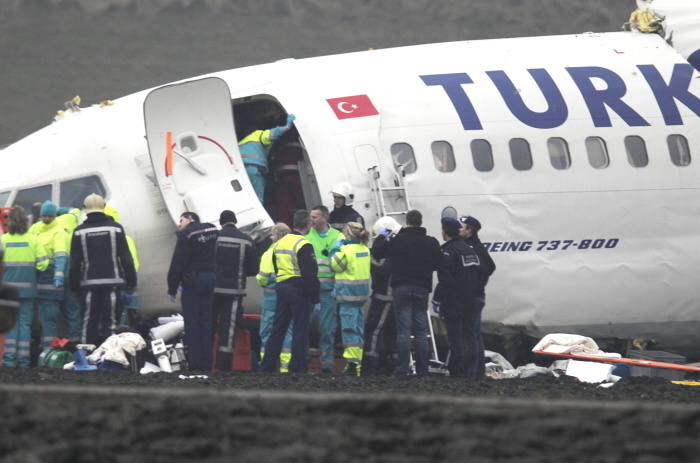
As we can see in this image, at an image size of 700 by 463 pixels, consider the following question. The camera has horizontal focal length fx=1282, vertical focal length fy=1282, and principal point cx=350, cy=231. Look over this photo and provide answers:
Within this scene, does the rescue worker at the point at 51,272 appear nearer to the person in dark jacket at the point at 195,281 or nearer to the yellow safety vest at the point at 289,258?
the person in dark jacket at the point at 195,281

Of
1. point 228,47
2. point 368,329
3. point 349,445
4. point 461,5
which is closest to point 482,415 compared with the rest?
point 349,445

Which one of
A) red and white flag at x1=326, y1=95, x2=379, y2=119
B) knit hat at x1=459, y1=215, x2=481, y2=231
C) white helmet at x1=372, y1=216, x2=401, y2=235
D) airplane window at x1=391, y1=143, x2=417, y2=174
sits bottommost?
white helmet at x1=372, y1=216, x2=401, y2=235

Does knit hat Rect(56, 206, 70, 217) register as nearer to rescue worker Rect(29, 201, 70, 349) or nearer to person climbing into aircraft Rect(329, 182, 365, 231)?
rescue worker Rect(29, 201, 70, 349)

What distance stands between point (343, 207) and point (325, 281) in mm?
905

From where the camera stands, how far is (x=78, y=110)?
15.7m

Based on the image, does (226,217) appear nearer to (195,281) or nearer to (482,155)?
(195,281)

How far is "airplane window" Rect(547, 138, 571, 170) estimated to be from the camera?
15.6 metres

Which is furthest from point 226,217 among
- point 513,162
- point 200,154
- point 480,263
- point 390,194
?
point 513,162

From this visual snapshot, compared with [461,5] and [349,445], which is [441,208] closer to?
[349,445]

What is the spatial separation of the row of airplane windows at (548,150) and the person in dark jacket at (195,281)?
2.53 meters

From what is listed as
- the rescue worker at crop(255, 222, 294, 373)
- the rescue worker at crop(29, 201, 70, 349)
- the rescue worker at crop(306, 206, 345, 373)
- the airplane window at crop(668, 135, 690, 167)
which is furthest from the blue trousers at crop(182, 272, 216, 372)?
the airplane window at crop(668, 135, 690, 167)

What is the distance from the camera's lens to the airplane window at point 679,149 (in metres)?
16.2

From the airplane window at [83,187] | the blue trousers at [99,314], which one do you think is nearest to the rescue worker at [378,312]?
the blue trousers at [99,314]

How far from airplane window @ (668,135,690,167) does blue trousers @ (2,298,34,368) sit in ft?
26.5
